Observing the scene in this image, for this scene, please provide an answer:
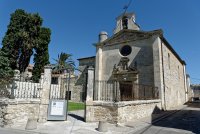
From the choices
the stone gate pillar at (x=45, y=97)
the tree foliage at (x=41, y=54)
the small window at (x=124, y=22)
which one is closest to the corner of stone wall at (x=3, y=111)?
the stone gate pillar at (x=45, y=97)

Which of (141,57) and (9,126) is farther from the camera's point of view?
(141,57)

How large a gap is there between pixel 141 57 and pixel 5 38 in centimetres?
1702

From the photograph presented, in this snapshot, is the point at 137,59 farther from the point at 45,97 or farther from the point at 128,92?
the point at 45,97

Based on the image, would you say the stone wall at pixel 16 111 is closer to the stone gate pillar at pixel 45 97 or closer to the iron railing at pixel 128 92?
the stone gate pillar at pixel 45 97

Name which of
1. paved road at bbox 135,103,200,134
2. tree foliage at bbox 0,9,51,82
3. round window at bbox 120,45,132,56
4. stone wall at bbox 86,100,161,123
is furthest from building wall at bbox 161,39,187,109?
tree foliage at bbox 0,9,51,82

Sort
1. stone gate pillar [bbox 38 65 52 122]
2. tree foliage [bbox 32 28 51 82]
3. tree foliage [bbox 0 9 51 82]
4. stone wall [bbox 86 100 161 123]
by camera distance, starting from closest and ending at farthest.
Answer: stone wall [bbox 86 100 161 123] < stone gate pillar [bbox 38 65 52 122] < tree foliage [bbox 0 9 51 82] < tree foliage [bbox 32 28 51 82]

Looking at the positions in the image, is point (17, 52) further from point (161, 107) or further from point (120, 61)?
point (161, 107)

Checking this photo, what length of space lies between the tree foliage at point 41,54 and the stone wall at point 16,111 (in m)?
13.0

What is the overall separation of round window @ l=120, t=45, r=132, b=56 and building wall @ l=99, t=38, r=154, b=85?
341 mm

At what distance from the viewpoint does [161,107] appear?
46.5ft

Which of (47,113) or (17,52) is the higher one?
(17,52)

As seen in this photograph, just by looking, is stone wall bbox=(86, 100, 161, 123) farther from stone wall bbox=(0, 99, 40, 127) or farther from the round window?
the round window

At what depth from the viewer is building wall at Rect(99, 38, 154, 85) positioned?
16000mm

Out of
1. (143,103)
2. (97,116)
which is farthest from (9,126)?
(143,103)
